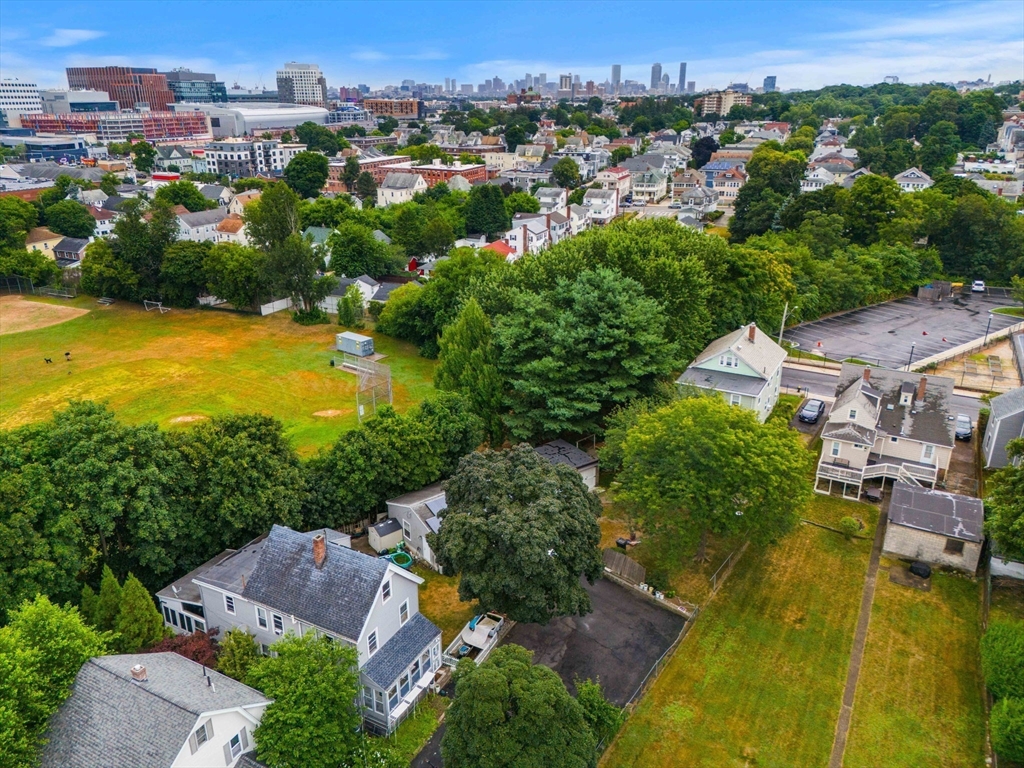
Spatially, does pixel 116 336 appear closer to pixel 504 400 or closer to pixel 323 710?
pixel 504 400

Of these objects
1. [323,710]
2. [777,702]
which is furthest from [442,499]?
[777,702]

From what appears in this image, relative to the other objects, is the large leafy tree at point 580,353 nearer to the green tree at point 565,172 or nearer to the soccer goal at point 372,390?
the soccer goal at point 372,390

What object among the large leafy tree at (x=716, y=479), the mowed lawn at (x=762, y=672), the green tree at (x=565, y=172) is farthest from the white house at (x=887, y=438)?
the green tree at (x=565, y=172)

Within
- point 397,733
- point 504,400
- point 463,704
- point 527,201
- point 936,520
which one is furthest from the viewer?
point 527,201

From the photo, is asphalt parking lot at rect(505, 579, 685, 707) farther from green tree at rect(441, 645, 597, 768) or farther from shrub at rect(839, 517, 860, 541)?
shrub at rect(839, 517, 860, 541)

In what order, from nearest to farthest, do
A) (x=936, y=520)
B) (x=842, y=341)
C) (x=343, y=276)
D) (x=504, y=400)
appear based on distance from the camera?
(x=936, y=520) → (x=504, y=400) → (x=842, y=341) → (x=343, y=276)

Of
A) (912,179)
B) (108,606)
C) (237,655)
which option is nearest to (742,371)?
(237,655)
